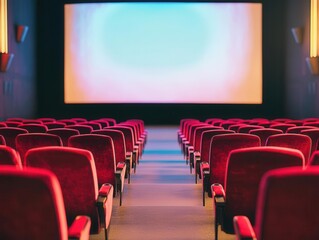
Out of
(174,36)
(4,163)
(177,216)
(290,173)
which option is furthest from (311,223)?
(174,36)

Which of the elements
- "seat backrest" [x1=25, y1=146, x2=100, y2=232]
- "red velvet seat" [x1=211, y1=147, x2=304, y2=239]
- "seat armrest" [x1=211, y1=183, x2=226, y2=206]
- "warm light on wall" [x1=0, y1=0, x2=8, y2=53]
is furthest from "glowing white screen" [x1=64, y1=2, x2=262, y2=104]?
"seat backrest" [x1=25, y1=146, x2=100, y2=232]

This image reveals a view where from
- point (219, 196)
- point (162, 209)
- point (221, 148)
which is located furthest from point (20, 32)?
point (219, 196)

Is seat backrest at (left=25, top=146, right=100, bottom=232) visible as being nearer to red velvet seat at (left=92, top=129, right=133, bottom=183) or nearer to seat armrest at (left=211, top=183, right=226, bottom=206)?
seat armrest at (left=211, top=183, right=226, bottom=206)

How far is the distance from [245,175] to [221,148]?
113 centimetres

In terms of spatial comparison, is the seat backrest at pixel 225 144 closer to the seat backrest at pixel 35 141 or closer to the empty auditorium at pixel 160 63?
the seat backrest at pixel 35 141

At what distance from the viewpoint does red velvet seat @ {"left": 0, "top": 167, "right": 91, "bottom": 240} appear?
1694 millimetres

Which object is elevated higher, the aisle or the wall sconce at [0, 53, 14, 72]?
the wall sconce at [0, 53, 14, 72]

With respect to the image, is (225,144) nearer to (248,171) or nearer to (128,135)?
(248,171)

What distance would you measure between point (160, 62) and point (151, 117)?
6.29ft

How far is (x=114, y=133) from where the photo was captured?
517 cm

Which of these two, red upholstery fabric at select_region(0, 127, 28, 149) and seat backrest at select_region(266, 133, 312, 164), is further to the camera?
red upholstery fabric at select_region(0, 127, 28, 149)

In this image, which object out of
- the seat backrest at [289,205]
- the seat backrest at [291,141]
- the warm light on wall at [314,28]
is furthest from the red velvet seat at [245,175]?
the warm light on wall at [314,28]

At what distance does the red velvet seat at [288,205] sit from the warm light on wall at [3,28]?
34.1 feet

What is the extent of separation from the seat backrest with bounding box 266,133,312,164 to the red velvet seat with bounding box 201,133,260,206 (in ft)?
0.51
